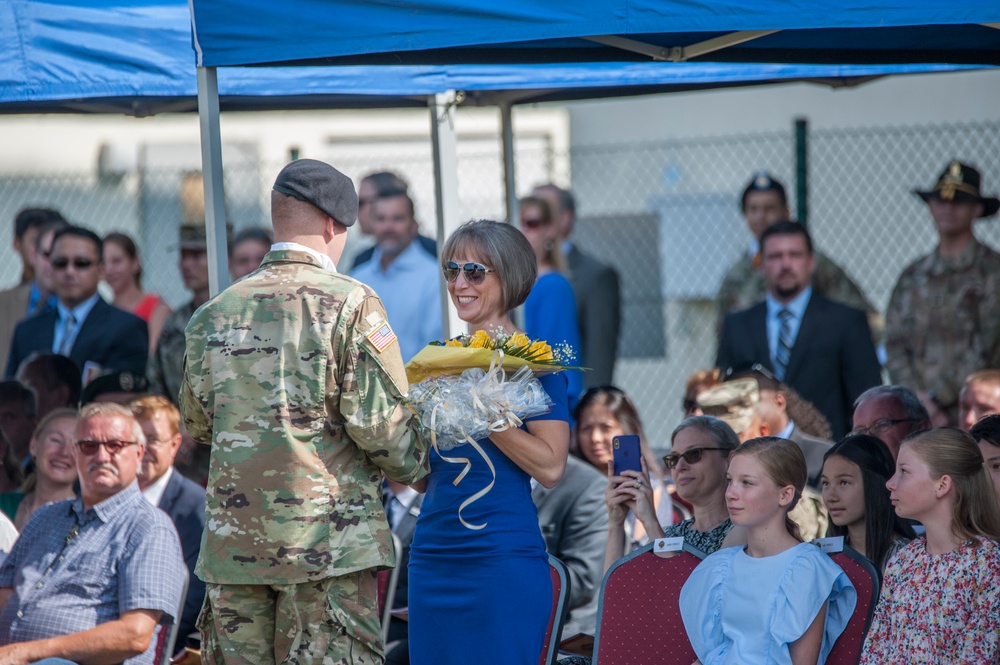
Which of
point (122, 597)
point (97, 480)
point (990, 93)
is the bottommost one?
point (122, 597)

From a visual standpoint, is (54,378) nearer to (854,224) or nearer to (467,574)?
(467,574)

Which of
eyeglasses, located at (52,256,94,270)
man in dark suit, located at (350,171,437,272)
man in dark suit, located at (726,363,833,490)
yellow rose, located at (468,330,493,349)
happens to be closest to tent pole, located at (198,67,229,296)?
yellow rose, located at (468,330,493,349)

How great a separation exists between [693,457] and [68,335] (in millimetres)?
3884

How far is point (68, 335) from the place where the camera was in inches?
262

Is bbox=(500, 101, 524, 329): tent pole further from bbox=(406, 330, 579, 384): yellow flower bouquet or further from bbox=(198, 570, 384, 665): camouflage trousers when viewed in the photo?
bbox=(198, 570, 384, 665): camouflage trousers

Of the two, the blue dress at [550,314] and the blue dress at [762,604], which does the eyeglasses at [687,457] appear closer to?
the blue dress at [762,604]

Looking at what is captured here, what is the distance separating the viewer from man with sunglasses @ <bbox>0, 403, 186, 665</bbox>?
429cm

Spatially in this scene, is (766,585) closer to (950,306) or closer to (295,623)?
(295,623)

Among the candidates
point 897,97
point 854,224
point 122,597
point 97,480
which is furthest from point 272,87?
point 897,97

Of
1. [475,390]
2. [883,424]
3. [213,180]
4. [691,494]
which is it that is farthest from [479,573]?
[883,424]

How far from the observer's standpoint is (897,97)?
978cm

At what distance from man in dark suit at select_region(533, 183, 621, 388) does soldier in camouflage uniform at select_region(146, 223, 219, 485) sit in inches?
82.1

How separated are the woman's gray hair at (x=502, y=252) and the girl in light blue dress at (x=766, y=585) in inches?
33.9

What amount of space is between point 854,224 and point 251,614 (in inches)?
276
